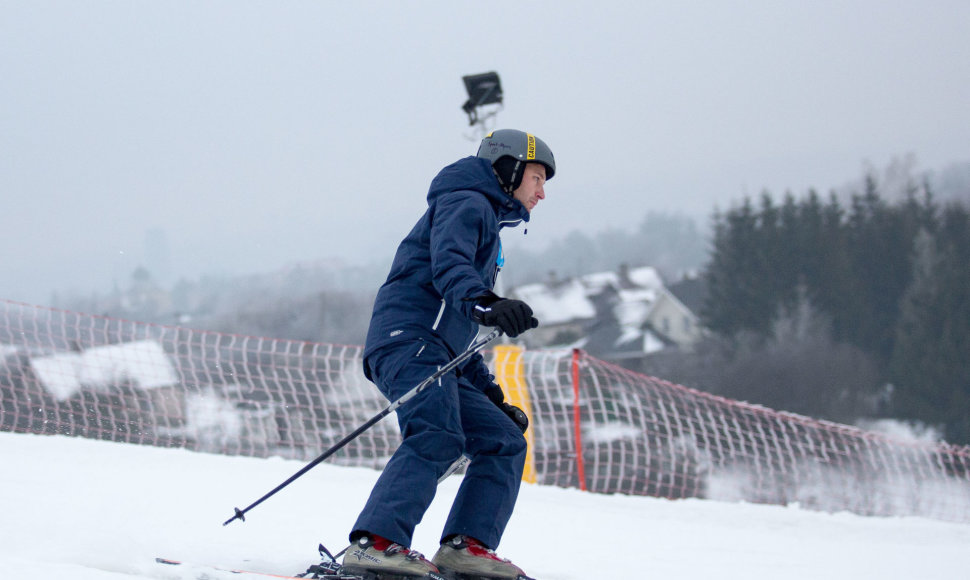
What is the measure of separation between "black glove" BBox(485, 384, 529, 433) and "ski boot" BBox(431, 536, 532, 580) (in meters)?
0.41

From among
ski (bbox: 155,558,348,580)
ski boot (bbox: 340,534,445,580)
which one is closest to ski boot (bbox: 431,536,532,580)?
ski boot (bbox: 340,534,445,580)

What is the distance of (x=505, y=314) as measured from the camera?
7.97 ft

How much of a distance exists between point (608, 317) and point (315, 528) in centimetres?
5027

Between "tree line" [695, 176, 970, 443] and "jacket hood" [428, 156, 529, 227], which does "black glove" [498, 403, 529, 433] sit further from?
"tree line" [695, 176, 970, 443]

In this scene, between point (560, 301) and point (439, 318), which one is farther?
point (560, 301)

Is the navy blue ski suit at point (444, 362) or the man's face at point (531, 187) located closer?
the navy blue ski suit at point (444, 362)

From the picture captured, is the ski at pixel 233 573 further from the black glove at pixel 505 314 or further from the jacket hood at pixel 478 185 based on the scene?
the jacket hood at pixel 478 185

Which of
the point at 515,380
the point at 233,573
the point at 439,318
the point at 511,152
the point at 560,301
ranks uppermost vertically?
the point at 511,152

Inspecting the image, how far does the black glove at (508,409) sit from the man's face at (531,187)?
622 mm

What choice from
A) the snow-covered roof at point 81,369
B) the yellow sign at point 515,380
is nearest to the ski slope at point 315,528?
the yellow sign at point 515,380

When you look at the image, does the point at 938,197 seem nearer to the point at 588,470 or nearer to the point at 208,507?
the point at 588,470

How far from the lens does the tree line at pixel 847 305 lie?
38938mm

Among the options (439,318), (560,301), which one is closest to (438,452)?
(439,318)

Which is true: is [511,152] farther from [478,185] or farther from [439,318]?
[439,318]
